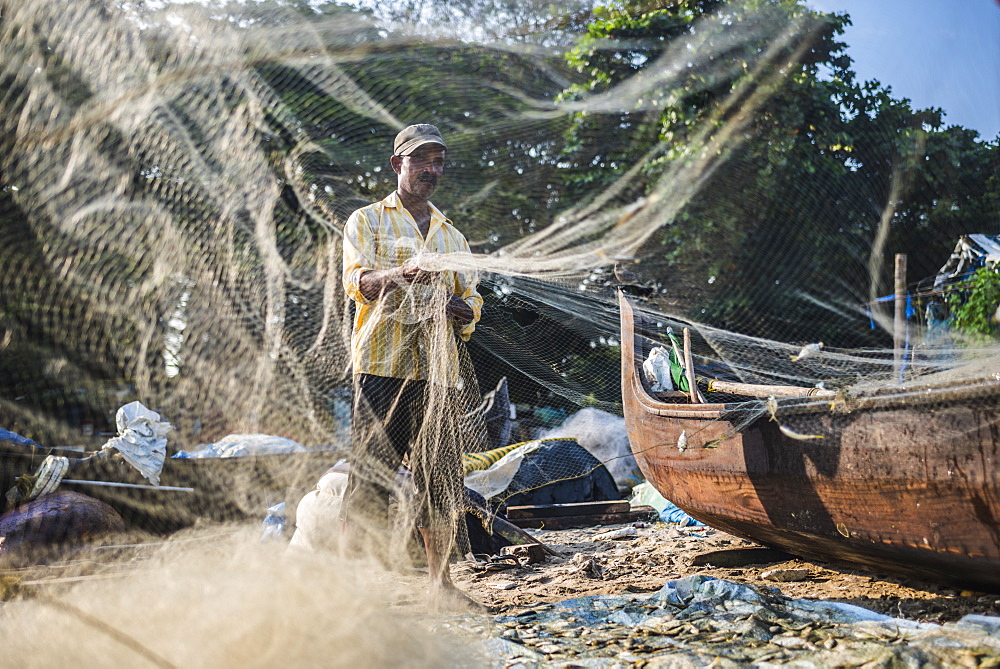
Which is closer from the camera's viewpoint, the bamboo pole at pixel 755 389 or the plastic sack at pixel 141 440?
the bamboo pole at pixel 755 389

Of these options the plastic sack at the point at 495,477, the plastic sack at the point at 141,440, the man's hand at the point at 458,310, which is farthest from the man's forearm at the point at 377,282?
the plastic sack at the point at 141,440

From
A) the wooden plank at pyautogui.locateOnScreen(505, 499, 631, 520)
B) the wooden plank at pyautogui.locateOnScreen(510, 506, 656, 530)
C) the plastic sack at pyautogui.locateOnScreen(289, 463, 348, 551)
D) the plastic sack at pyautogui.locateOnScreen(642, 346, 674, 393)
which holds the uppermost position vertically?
the plastic sack at pyautogui.locateOnScreen(642, 346, 674, 393)

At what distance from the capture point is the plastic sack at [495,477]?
17.1 ft

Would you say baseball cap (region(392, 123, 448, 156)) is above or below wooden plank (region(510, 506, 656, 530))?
above

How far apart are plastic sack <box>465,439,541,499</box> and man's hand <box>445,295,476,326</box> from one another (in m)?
2.72

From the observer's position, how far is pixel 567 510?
16.8ft

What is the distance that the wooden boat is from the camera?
6.63 ft

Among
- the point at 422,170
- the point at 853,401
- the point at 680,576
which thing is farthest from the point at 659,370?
the point at 422,170

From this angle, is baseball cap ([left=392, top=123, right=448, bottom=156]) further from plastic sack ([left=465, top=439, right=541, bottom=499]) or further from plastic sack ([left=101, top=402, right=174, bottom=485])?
plastic sack ([left=101, top=402, right=174, bottom=485])

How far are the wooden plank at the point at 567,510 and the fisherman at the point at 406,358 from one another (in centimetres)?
252

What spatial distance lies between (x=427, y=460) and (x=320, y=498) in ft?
3.42

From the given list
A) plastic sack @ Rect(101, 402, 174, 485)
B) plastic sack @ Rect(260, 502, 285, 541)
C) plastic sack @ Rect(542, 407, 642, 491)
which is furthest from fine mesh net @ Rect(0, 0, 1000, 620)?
plastic sack @ Rect(542, 407, 642, 491)

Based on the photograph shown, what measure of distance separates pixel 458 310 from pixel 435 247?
12.3 inches

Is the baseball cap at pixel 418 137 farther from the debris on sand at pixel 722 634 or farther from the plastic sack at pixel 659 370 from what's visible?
the plastic sack at pixel 659 370
